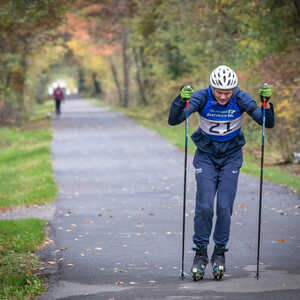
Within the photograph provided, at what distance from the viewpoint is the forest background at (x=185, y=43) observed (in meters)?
18.0

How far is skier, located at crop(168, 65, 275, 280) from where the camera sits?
22.7ft

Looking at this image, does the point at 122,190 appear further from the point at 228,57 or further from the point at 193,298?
the point at 228,57

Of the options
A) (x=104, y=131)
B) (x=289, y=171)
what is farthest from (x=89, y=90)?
(x=289, y=171)

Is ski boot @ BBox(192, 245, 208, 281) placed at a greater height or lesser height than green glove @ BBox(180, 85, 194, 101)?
lesser

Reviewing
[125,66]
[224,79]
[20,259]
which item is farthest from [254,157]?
[125,66]

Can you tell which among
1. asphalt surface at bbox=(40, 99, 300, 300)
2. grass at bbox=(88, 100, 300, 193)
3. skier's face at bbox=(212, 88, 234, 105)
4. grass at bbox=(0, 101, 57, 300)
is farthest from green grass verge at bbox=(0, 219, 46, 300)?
grass at bbox=(88, 100, 300, 193)

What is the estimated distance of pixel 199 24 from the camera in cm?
Result: 2634

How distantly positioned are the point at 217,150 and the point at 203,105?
456 millimetres

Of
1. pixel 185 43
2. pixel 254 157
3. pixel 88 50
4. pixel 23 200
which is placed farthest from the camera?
pixel 88 50

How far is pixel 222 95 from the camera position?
6.82 metres

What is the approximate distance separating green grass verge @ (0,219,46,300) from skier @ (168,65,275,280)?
1.62 metres

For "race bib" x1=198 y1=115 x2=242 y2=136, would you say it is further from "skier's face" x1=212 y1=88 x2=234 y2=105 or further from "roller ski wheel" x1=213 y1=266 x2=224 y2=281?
"roller ski wheel" x1=213 y1=266 x2=224 y2=281

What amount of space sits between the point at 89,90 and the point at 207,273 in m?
101

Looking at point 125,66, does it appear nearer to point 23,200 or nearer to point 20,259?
point 23,200
